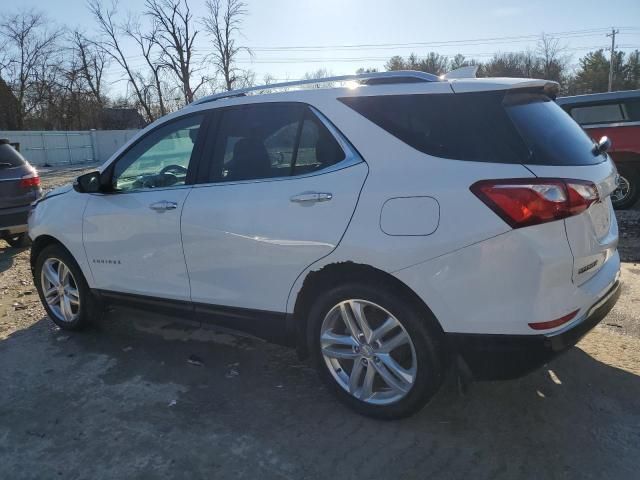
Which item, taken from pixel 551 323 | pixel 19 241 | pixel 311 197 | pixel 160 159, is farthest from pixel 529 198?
pixel 19 241

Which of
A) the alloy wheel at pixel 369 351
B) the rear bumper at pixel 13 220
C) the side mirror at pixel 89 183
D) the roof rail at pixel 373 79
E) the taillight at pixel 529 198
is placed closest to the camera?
the taillight at pixel 529 198

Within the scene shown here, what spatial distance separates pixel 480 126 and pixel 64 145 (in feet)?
124

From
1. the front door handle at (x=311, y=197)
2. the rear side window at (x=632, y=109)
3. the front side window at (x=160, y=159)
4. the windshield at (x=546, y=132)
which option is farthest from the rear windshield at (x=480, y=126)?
the rear side window at (x=632, y=109)

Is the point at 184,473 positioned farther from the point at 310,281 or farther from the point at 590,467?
the point at 590,467

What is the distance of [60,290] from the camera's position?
4.57 m

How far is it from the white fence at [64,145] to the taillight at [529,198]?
1324 inches

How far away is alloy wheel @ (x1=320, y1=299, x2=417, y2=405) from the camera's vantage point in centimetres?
282

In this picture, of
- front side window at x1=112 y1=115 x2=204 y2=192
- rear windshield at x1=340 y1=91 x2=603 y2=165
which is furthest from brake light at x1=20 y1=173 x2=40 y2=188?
rear windshield at x1=340 y1=91 x2=603 y2=165

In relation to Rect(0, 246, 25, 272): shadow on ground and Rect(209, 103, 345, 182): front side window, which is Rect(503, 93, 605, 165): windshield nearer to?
Rect(209, 103, 345, 182): front side window

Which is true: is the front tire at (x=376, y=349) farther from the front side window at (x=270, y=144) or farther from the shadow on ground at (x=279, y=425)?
the front side window at (x=270, y=144)

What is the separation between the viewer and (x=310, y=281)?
9.80 feet

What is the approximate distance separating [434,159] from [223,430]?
73.5 inches

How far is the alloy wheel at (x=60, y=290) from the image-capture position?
14.7ft

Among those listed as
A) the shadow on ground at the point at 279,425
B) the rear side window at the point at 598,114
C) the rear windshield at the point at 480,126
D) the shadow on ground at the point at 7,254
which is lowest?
the shadow on ground at the point at 279,425
